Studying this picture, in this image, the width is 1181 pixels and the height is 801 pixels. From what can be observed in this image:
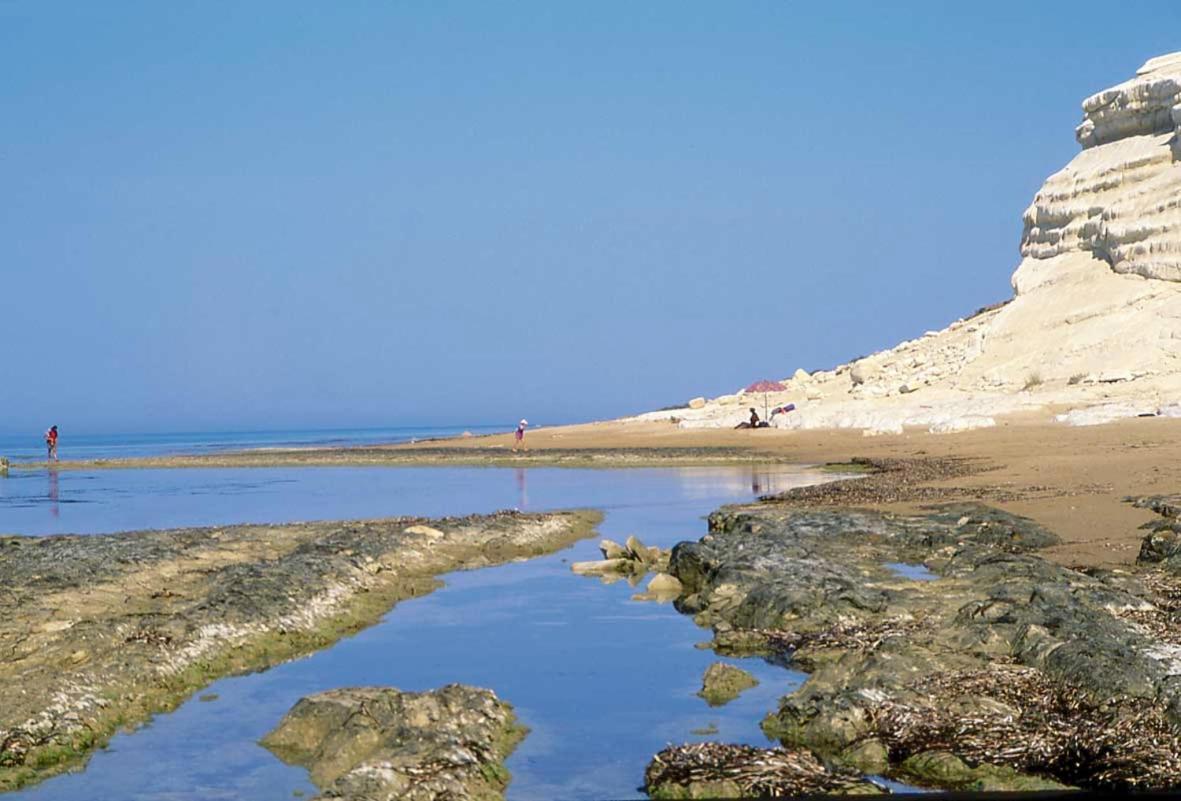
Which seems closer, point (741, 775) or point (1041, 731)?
point (741, 775)

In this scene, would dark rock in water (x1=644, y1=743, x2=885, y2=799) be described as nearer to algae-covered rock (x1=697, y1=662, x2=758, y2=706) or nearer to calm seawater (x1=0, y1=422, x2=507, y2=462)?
algae-covered rock (x1=697, y1=662, x2=758, y2=706)

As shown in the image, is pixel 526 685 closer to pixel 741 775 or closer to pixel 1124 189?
pixel 741 775

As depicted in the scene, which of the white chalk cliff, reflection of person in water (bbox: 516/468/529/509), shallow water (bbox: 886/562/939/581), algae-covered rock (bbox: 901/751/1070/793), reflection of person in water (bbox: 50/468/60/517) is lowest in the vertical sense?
algae-covered rock (bbox: 901/751/1070/793)

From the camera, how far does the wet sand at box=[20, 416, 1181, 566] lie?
734 inches

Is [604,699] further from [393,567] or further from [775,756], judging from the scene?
[393,567]

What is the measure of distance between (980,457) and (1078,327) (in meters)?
22.6

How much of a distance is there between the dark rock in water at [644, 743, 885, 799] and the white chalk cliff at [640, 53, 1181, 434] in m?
32.2

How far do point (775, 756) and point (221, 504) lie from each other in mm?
24354

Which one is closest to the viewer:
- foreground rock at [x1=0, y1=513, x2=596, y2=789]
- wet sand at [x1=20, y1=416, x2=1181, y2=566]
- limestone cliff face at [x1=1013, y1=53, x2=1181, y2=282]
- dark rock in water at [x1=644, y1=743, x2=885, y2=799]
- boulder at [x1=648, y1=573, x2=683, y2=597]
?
dark rock in water at [x1=644, y1=743, x2=885, y2=799]

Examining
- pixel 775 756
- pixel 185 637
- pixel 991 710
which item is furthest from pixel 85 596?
pixel 991 710

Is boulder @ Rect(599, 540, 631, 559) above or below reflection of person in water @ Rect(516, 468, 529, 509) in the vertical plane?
below

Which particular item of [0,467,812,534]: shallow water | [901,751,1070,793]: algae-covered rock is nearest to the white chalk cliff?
[0,467,812,534]: shallow water

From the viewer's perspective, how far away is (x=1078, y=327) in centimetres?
5153

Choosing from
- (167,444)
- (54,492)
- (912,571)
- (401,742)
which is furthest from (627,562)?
(167,444)
